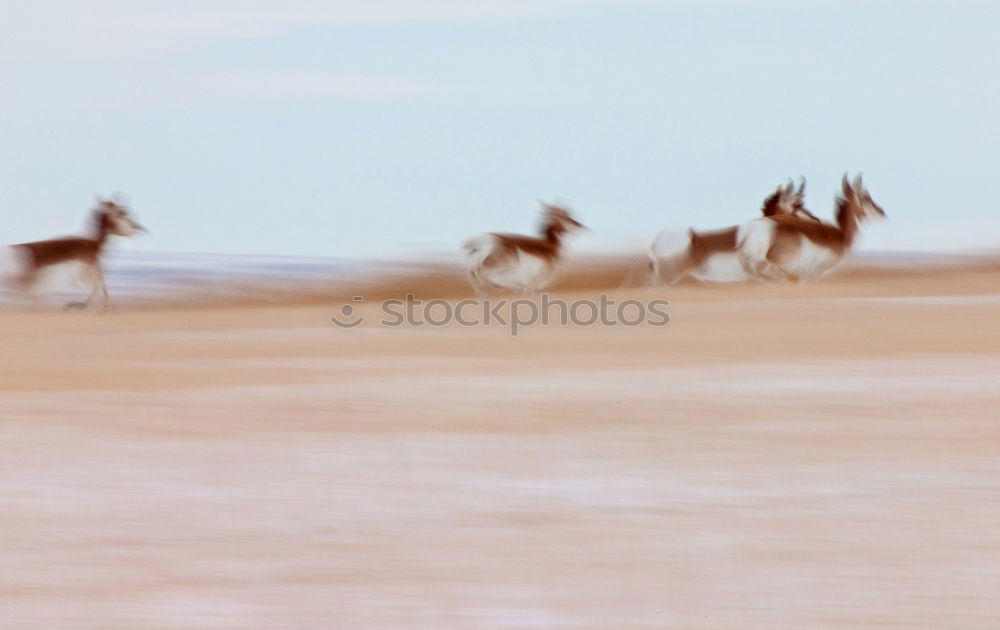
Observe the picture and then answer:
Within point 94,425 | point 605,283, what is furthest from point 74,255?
point 94,425

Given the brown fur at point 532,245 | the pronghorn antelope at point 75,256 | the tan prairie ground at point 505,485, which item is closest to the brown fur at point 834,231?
the brown fur at point 532,245

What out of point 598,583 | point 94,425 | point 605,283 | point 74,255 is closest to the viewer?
point 598,583

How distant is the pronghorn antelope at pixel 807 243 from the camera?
8.33 metres

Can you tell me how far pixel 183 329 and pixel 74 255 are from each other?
1.01 meters

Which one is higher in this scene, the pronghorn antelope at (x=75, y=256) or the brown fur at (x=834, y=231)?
the brown fur at (x=834, y=231)

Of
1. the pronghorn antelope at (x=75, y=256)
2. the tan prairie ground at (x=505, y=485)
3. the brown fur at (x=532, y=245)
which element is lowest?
the tan prairie ground at (x=505, y=485)

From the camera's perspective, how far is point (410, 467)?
11.1ft

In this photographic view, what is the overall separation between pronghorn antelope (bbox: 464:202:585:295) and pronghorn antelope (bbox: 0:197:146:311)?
182cm

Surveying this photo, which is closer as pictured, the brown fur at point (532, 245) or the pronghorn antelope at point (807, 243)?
the brown fur at point (532, 245)

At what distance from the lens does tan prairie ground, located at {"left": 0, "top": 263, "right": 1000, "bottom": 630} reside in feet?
7.68

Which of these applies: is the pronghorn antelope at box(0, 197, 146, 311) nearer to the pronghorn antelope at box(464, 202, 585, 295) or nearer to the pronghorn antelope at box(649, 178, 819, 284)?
the pronghorn antelope at box(464, 202, 585, 295)

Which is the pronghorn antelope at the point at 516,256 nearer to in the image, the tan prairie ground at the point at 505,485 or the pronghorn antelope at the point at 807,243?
the pronghorn antelope at the point at 807,243

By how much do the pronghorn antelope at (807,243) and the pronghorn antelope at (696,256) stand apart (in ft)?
0.27

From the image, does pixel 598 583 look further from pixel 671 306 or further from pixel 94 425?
pixel 671 306
